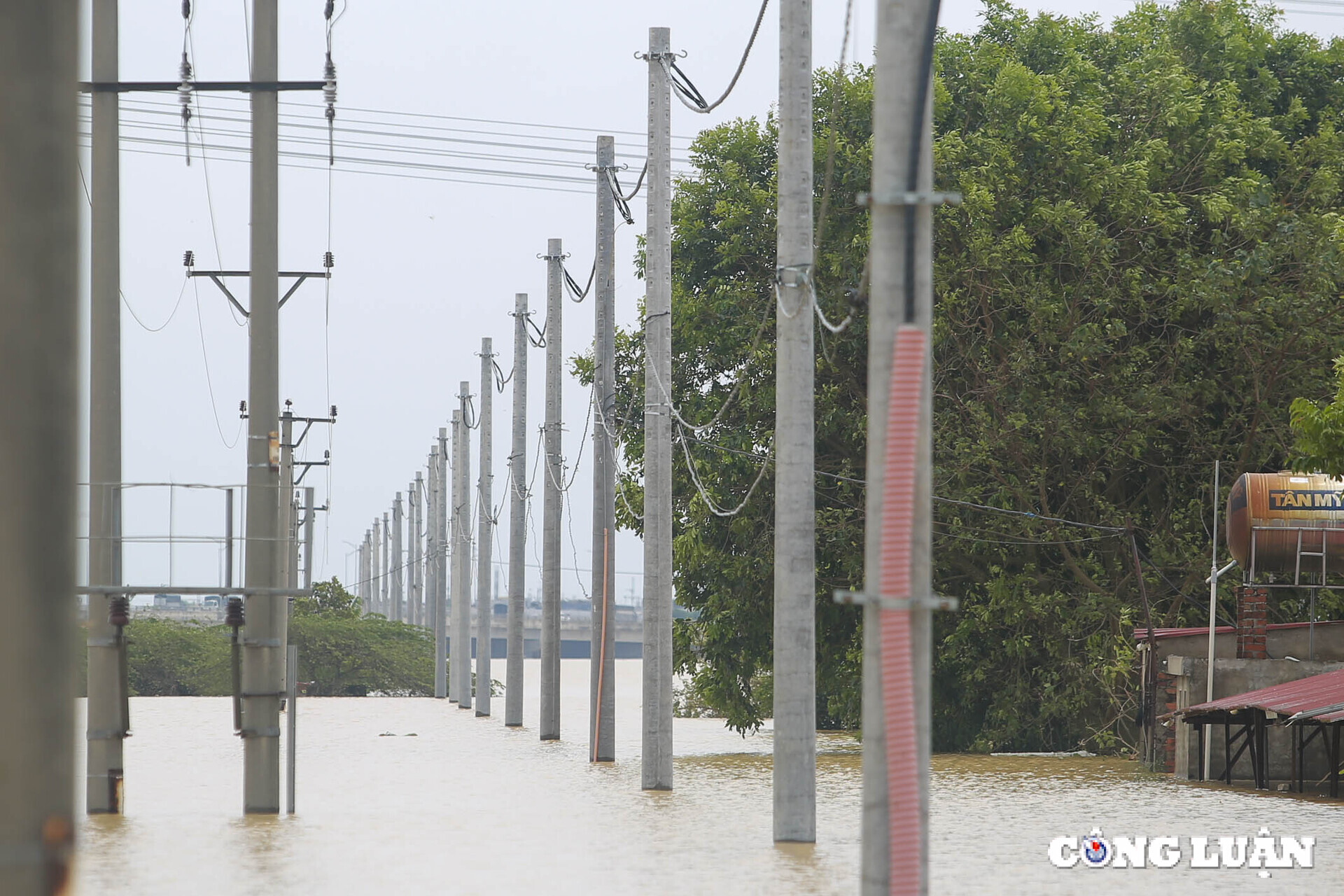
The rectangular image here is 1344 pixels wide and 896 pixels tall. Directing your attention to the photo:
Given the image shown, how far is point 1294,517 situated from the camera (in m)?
28.8

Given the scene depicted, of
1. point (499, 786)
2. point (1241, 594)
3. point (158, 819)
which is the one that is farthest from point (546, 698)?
point (158, 819)

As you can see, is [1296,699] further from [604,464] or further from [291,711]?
[291,711]

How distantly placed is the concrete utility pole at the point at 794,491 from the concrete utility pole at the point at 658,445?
6108 mm

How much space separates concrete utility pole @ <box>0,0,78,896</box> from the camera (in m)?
3.36

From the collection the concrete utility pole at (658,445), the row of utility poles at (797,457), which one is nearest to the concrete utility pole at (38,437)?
the row of utility poles at (797,457)

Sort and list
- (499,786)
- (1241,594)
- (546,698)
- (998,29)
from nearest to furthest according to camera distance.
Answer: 1. (499,786)
2. (1241,594)
3. (546,698)
4. (998,29)

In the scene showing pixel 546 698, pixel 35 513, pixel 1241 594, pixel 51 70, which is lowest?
pixel 546 698

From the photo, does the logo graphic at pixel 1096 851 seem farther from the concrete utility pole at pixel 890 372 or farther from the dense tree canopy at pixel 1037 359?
the dense tree canopy at pixel 1037 359

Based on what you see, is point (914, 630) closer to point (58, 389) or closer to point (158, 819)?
point (58, 389)

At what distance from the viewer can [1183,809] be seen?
901 inches

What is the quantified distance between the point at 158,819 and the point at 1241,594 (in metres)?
17.8

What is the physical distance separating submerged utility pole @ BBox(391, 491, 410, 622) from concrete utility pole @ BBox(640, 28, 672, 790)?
68518 mm

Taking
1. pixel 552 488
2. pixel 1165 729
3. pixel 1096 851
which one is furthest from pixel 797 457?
pixel 552 488

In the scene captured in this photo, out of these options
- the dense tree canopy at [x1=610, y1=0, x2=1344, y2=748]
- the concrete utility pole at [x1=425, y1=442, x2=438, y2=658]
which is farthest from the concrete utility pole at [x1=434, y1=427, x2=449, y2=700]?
the dense tree canopy at [x1=610, y1=0, x2=1344, y2=748]
